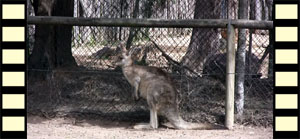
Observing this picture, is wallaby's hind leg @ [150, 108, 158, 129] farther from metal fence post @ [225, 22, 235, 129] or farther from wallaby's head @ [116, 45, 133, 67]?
metal fence post @ [225, 22, 235, 129]

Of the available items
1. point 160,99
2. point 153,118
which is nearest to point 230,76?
point 160,99

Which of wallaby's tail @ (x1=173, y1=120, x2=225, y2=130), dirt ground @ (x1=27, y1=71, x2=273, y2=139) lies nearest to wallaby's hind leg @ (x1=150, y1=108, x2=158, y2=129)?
dirt ground @ (x1=27, y1=71, x2=273, y2=139)

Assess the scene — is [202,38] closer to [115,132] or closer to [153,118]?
[153,118]

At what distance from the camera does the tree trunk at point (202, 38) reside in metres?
8.24

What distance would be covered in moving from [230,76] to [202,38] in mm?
1970

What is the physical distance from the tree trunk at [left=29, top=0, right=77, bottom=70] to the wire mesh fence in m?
0.23

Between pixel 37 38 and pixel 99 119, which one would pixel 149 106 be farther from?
pixel 37 38

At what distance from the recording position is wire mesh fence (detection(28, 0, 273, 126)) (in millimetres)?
7176

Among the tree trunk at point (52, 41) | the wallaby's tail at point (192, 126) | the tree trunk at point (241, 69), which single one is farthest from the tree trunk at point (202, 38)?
the tree trunk at point (52, 41)

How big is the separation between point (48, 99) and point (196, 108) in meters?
2.30

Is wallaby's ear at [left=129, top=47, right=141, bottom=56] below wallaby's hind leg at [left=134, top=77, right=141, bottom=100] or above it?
above

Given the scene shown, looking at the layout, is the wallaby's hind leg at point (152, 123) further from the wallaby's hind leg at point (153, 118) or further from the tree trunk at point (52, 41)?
the tree trunk at point (52, 41)

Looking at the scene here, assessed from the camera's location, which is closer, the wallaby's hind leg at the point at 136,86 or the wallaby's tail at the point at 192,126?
the wallaby's tail at the point at 192,126

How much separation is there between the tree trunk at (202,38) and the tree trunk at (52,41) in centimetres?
200
